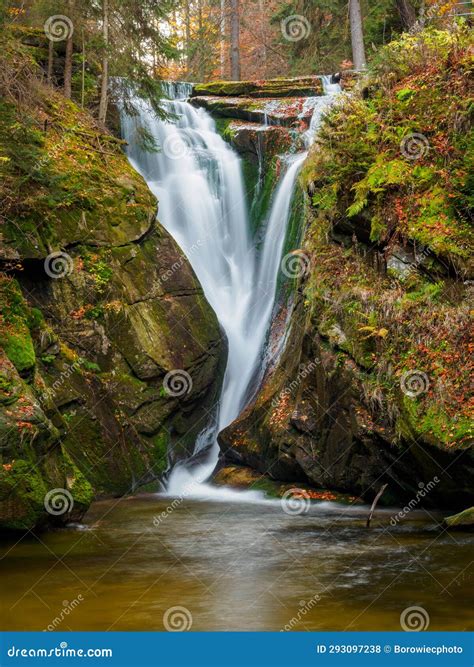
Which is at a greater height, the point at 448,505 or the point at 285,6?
the point at 285,6

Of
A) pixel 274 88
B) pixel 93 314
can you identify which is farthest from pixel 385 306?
pixel 274 88

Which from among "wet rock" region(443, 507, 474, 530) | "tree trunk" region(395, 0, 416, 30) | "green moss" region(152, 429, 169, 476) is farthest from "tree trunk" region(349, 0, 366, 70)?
"wet rock" region(443, 507, 474, 530)

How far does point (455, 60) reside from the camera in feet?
40.3

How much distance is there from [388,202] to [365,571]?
6.27 metres

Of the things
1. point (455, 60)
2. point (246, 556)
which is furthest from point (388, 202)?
point (246, 556)

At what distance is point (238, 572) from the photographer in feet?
26.1

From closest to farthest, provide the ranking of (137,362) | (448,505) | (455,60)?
(448,505) → (455,60) → (137,362)

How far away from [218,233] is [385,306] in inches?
280

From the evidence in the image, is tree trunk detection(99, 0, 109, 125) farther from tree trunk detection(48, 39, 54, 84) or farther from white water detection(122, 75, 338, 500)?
white water detection(122, 75, 338, 500)

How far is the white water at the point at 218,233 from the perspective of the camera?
46.8ft

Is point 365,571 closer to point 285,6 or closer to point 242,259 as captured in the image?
point 242,259

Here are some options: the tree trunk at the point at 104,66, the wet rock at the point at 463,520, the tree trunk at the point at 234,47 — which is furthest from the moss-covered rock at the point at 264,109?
the wet rock at the point at 463,520

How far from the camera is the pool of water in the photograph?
638cm

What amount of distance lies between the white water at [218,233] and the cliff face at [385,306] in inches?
43.7
